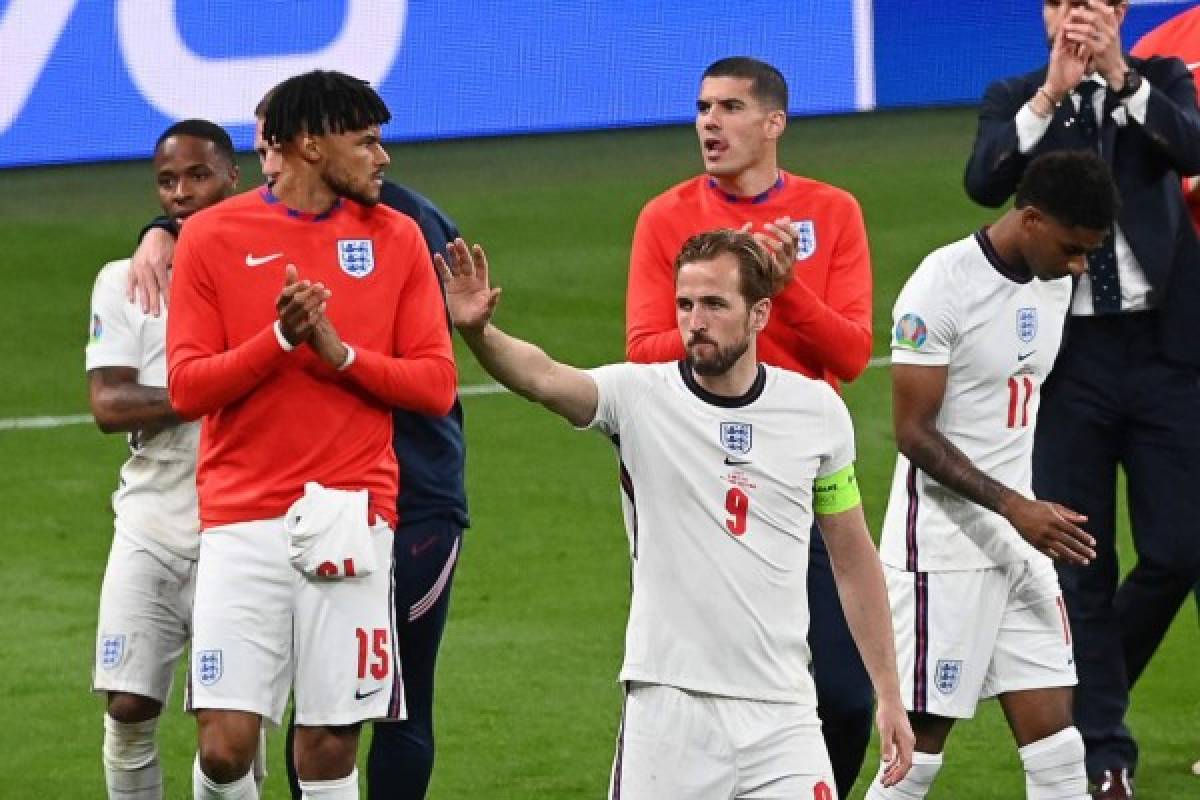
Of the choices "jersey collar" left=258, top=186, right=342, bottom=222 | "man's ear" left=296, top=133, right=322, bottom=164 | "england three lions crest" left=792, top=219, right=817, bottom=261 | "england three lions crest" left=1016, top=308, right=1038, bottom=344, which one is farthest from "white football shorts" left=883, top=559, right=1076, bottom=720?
"man's ear" left=296, top=133, right=322, bottom=164

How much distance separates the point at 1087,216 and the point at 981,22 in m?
8.06

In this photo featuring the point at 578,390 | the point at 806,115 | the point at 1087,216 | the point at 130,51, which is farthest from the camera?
the point at 806,115

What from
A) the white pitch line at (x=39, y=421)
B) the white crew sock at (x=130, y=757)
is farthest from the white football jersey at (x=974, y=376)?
the white pitch line at (x=39, y=421)

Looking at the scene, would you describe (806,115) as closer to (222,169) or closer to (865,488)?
(865,488)

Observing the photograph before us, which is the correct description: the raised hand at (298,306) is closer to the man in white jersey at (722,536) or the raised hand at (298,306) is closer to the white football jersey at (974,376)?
the man in white jersey at (722,536)

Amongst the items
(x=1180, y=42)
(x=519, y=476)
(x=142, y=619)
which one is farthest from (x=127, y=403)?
(x=519, y=476)

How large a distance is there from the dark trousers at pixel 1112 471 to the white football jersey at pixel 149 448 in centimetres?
247

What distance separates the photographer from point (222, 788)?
261 inches

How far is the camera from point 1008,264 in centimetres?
736

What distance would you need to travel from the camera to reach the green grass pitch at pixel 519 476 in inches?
344

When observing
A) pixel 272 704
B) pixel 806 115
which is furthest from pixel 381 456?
pixel 806 115

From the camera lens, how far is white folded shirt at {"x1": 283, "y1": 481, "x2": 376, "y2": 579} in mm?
6438

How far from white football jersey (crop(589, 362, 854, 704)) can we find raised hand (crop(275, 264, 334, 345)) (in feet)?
2.23

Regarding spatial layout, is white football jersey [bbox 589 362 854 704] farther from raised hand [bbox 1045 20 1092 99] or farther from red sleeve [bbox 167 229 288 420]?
raised hand [bbox 1045 20 1092 99]
